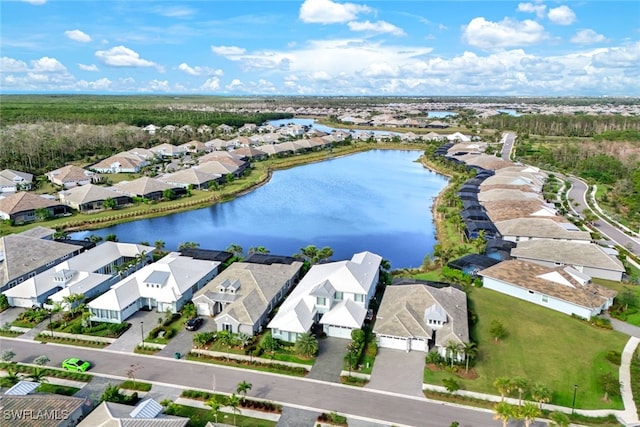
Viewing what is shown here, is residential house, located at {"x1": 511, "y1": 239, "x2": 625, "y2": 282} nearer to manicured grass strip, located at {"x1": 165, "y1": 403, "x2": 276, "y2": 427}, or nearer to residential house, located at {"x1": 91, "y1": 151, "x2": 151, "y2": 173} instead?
manicured grass strip, located at {"x1": 165, "y1": 403, "x2": 276, "y2": 427}

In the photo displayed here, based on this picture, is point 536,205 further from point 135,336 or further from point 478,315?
point 135,336

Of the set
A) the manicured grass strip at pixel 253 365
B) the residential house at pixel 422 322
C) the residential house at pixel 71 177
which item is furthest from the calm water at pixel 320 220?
the residential house at pixel 71 177

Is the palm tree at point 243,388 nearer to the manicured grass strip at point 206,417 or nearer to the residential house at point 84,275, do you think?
the manicured grass strip at point 206,417

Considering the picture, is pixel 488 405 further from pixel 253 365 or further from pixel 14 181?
pixel 14 181

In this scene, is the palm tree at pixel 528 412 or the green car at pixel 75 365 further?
the green car at pixel 75 365

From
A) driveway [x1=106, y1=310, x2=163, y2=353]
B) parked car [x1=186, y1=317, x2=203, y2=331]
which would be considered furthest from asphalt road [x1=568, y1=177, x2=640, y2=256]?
driveway [x1=106, y1=310, x2=163, y2=353]

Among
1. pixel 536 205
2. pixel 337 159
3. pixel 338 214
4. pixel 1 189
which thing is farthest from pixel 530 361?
pixel 337 159

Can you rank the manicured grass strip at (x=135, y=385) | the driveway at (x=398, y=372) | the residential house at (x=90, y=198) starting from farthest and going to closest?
the residential house at (x=90, y=198)
the driveway at (x=398, y=372)
the manicured grass strip at (x=135, y=385)
